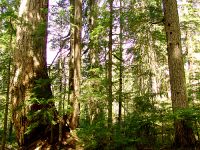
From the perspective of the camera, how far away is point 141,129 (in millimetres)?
8469

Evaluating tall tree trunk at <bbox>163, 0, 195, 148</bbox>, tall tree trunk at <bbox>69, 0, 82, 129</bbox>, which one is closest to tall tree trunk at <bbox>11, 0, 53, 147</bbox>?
tall tree trunk at <bbox>69, 0, 82, 129</bbox>

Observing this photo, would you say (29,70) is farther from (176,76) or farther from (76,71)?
(176,76)

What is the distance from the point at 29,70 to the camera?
31.2 ft

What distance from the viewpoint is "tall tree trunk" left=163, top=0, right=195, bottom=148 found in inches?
307

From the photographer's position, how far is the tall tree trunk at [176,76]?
781 centimetres

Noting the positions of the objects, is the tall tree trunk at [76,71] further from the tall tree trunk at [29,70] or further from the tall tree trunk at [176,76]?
the tall tree trunk at [176,76]

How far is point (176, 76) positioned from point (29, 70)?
15.2 ft

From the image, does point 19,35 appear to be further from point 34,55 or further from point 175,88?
point 175,88

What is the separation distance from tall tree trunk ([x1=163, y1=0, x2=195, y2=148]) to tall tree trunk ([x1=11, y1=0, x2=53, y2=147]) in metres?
3.71

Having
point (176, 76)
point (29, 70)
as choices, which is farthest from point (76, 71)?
point (176, 76)

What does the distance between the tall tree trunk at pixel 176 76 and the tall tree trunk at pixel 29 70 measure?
371 cm

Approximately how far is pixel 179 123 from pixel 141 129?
3.76ft

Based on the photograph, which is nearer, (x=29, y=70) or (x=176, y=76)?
(x=176, y=76)

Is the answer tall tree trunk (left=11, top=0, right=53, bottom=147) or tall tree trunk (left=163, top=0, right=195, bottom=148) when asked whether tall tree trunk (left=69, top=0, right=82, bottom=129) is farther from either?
tall tree trunk (left=163, top=0, right=195, bottom=148)
